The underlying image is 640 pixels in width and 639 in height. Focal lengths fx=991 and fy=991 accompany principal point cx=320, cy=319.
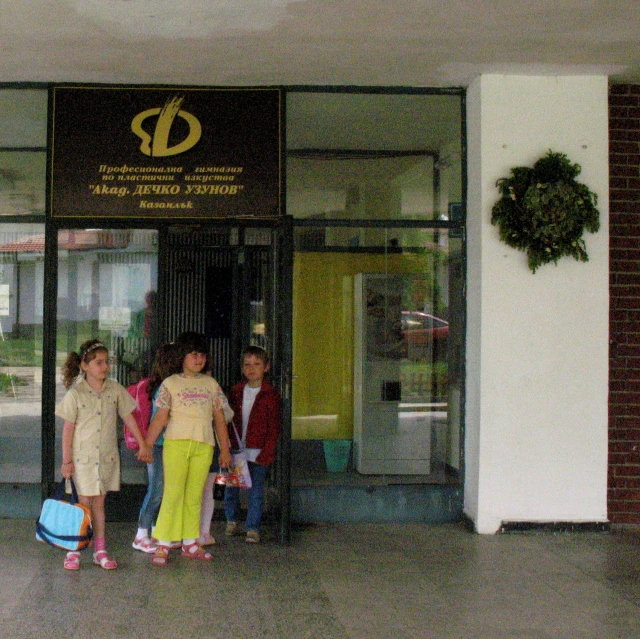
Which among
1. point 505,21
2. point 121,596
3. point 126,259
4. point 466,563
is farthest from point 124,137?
point 466,563

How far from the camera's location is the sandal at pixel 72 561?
6.56 m

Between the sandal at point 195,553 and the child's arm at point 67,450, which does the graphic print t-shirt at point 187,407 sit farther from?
the sandal at point 195,553

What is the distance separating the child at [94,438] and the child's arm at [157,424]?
7 cm

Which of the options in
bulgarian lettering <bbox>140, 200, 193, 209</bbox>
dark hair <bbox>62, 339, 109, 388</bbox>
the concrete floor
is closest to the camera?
the concrete floor

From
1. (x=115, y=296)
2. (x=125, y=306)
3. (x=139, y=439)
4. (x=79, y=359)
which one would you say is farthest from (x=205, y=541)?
(x=115, y=296)

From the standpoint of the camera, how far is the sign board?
796 cm

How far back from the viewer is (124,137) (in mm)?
7996

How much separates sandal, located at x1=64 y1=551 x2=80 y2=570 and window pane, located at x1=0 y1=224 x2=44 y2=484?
171 centimetres

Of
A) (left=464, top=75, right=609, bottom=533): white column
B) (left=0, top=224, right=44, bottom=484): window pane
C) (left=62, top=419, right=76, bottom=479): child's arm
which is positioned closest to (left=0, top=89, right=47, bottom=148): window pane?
(left=0, top=224, right=44, bottom=484): window pane

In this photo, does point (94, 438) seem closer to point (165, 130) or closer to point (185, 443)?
point (185, 443)

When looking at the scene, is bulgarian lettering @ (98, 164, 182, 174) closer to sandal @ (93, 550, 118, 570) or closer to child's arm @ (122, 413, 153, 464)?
child's arm @ (122, 413, 153, 464)

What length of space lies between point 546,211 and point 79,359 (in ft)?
11.8

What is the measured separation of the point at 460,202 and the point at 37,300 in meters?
3.61

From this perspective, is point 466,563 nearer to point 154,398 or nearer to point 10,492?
point 154,398
